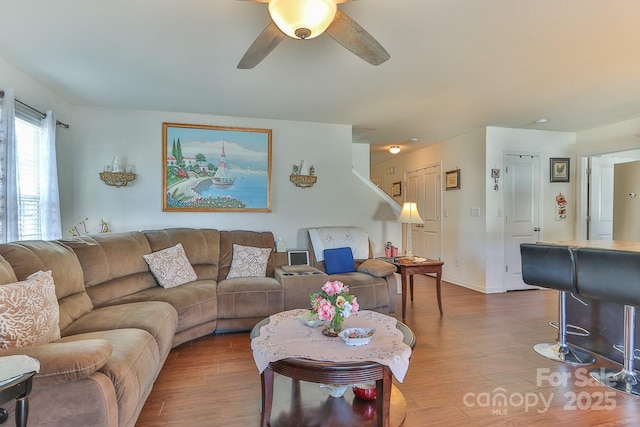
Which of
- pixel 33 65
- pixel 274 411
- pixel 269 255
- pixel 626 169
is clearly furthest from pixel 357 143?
pixel 274 411

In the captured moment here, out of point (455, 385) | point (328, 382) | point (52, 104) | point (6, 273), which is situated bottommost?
point (455, 385)

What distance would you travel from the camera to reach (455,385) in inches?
88.7

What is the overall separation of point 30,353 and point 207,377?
123 centimetres

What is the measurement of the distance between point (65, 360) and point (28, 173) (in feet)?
8.16

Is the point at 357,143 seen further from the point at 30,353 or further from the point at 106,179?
the point at 30,353

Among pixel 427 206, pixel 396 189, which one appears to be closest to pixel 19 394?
pixel 427 206

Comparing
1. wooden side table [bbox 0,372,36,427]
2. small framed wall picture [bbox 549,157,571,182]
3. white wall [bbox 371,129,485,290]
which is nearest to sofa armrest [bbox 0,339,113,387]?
wooden side table [bbox 0,372,36,427]

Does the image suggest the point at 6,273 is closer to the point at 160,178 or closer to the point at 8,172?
the point at 8,172

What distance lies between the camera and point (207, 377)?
7.82 ft

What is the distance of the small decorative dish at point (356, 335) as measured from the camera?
175 centimetres

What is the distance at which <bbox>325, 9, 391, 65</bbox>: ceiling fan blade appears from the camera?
1.75 m

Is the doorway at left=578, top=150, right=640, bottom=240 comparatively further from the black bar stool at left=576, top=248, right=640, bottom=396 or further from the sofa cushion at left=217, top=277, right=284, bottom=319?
the sofa cushion at left=217, top=277, right=284, bottom=319

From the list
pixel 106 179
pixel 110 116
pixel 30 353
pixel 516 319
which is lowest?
pixel 516 319

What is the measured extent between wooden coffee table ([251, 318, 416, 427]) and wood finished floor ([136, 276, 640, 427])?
0.53 feet
